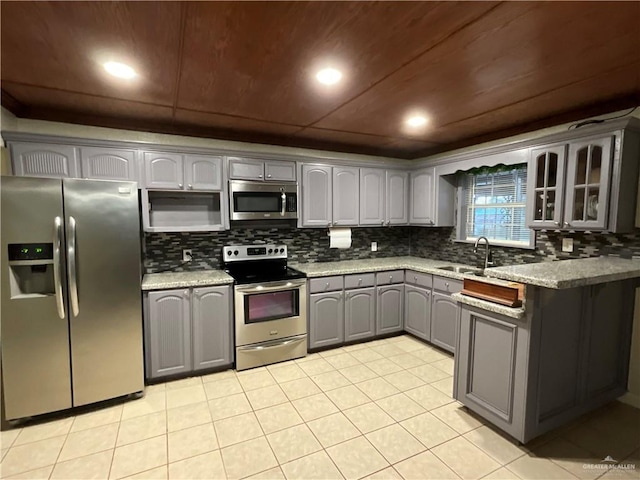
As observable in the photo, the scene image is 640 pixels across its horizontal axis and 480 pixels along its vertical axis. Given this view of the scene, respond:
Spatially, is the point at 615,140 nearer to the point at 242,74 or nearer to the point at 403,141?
the point at 403,141

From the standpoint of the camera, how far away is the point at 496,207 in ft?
11.6

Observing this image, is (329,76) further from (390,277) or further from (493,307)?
(390,277)

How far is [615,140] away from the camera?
7.62 ft

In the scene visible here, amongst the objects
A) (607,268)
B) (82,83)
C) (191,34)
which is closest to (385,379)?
(607,268)

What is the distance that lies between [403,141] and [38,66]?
10.6 ft

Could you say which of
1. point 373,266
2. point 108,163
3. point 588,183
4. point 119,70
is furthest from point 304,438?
point 588,183

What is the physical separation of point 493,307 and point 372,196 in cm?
218

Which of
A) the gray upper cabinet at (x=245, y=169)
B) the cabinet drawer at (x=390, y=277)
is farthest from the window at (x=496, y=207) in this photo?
the gray upper cabinet at (x=245, y=169)

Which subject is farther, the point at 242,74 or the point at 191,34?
the point at 242,74

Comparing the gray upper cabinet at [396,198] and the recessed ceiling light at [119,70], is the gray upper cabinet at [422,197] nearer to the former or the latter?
the gray upper cabinet at [396,198]

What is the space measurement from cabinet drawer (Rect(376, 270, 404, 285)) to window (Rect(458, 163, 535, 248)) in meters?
0.87

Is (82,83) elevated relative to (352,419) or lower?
elevated

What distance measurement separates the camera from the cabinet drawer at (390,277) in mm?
3756

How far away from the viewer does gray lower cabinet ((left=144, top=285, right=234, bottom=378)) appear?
279 cm
